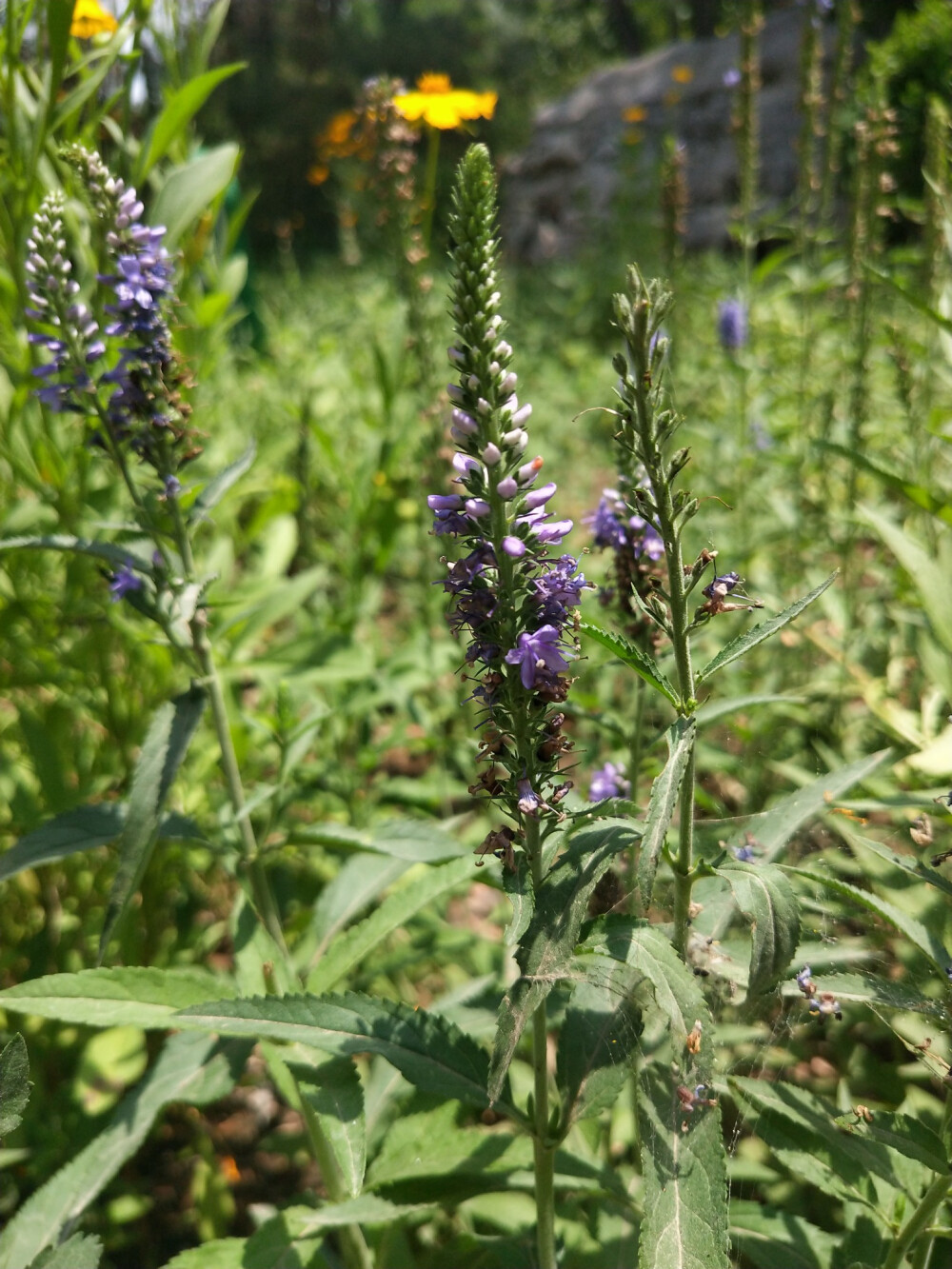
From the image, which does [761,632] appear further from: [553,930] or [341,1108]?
[341,1108]

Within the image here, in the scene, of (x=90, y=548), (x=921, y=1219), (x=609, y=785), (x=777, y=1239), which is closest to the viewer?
(x=921, y=1219)

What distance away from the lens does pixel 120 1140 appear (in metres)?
1.78

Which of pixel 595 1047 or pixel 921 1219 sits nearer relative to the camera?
pixel 921 1219

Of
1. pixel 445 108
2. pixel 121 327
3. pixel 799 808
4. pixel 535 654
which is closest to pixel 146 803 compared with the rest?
pixel 535 654

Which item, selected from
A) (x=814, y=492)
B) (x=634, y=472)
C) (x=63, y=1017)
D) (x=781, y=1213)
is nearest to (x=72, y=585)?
(x=63, y=1017)

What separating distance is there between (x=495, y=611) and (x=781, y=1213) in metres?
1.35

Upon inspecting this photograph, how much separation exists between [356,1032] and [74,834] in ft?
2.47

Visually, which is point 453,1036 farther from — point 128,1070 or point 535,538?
point 128,1070

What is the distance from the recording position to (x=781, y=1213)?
1.69 meters

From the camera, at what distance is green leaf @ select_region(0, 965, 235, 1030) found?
1.56m

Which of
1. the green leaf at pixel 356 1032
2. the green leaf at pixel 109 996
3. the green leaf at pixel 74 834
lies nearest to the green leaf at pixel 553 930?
the green leaf at pixel 356 1032

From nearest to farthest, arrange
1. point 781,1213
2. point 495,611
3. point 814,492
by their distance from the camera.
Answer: point 495,611 → point 781,1213 → point 814,492

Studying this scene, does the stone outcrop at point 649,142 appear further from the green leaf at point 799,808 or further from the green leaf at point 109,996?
the green leaf at point 109,996

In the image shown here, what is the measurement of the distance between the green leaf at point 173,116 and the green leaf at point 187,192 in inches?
4.1
